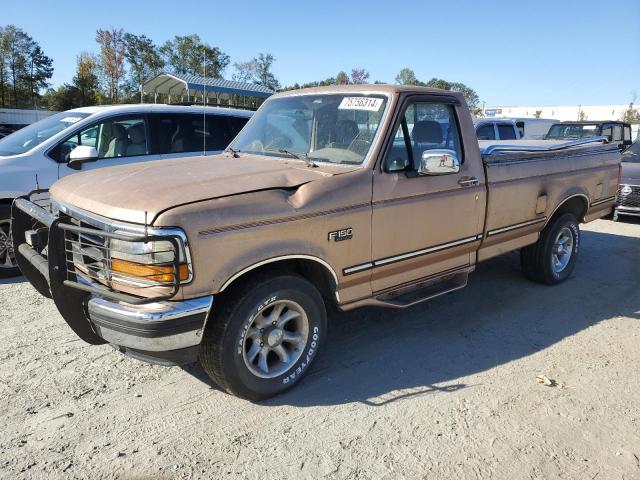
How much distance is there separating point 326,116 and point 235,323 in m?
1.93

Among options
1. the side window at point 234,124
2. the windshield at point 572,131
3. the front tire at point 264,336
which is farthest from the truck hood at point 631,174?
the front tire at point 264,336

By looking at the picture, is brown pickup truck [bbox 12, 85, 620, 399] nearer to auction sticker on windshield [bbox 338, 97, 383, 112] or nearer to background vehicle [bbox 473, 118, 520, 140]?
auction sticker on windshield [bbox 338, 97, 383, 112]

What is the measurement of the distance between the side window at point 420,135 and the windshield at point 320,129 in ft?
0.72

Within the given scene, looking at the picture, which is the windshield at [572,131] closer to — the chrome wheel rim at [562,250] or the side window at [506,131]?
the side window at [506,131]

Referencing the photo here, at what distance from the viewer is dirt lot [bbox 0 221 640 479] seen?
274cm

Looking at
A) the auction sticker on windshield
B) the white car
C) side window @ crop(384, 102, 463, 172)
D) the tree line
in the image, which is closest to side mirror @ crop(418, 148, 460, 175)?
side window @ crop(384, 102, 463, 172)

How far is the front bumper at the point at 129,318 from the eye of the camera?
9.03 feet

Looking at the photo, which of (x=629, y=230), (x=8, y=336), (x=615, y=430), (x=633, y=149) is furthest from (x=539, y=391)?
(x=633, y=149)

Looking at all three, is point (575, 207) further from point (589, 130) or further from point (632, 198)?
point (589, 130)

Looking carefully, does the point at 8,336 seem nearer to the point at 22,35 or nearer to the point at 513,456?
the point at 513,456

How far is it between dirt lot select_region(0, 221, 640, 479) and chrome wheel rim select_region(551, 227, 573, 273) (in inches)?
45.2

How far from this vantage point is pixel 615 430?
3.10 m

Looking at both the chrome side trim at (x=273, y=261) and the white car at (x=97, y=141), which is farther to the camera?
the white car at (x=97, y=141)

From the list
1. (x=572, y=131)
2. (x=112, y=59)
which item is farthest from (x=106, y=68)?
(x=572, y=131)
